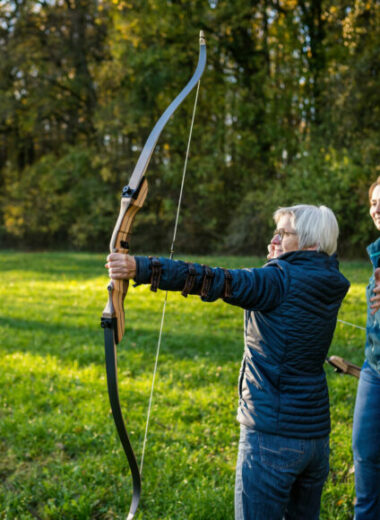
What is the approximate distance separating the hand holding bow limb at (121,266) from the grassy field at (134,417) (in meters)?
1.78

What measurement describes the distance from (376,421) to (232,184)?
60.7 ft

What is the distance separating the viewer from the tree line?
53.0 feet

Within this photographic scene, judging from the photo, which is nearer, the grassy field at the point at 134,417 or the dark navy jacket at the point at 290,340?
the dark navy jacket at the point at 290,340

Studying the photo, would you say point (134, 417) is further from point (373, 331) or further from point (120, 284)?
point (120, 284)

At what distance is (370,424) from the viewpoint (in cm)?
232

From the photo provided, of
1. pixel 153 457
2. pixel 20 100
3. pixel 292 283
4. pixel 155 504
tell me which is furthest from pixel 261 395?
pixel 20 100

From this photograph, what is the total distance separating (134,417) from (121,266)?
273cm

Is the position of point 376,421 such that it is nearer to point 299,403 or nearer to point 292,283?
point 299,403

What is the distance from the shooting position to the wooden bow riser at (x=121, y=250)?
5.94ft

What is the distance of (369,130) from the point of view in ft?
51.0

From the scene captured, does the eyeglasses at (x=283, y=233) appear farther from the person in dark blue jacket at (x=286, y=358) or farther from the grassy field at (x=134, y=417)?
the grassy field at (x=134, y=417)

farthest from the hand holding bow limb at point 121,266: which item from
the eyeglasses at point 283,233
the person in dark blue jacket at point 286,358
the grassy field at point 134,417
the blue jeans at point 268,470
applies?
the grassy field at point 134,417

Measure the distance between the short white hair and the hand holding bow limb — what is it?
2.10 ft

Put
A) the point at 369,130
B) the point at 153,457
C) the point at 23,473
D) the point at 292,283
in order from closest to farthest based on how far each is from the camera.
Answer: the point at 292,283, the point at 23,473, the point at 153,457, the point at 369,130
